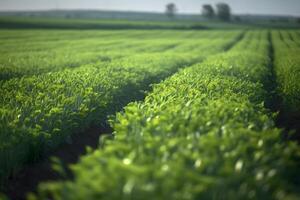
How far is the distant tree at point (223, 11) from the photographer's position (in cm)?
13038

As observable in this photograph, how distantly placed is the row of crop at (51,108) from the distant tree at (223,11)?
4920 inches

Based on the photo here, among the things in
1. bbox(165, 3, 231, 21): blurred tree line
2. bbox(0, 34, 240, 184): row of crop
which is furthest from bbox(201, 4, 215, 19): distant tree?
bbox(0, 34, 240, 184): row of crop

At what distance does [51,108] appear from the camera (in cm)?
747

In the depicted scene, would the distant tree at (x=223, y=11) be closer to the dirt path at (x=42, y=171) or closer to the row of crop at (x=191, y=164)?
the dirt path at (x=42, y=171)

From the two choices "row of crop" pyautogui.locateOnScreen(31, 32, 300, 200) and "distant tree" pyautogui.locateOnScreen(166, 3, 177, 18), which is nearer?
"row of crop" pyautogui.locateOnScreen(31, 32, 300, 200)

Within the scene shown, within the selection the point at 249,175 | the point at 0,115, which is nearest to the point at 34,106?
the point at 0,115

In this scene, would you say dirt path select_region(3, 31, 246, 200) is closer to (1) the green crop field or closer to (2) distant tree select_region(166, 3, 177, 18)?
(1) the green crop field

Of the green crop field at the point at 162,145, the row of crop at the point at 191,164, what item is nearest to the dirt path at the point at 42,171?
the green crop field at the point at 162,145

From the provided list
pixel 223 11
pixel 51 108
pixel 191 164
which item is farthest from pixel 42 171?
pixel 223 11

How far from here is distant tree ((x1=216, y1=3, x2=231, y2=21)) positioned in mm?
130375

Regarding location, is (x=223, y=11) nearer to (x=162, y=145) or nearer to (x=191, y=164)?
(x=162, y=145)

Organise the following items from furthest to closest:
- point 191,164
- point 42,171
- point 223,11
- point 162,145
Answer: point 223,11, point 42,171, point 162,145, point 191,164

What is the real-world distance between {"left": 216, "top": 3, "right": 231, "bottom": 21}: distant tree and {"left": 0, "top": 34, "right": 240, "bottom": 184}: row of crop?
410 ft

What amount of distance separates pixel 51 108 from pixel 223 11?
432 ft
